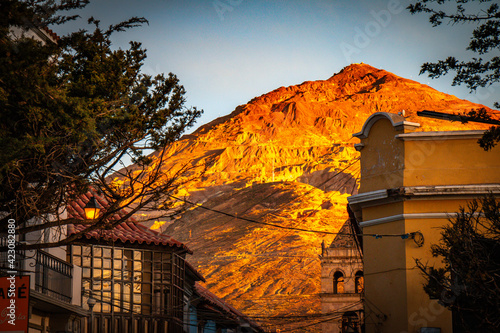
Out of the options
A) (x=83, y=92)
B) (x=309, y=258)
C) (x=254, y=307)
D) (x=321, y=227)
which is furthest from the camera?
(x=321, y=227)

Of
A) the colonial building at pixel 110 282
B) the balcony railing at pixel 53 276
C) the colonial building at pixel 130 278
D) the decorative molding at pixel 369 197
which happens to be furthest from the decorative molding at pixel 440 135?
the balcony railing at pixel 53 276

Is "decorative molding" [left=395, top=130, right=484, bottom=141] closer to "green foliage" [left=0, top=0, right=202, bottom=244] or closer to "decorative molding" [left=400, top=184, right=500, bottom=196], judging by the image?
"decorative molding" [left=400, top=184, right=500, bottom=196]

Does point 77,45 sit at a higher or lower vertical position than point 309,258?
lower

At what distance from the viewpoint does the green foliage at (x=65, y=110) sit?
38.6 feet

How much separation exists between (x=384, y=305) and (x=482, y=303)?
23.3 ft

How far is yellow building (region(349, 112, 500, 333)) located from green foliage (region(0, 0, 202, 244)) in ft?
24.3

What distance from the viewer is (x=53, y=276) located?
1873 centimetres

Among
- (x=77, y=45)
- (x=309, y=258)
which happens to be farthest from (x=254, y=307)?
(x=77, y=45)

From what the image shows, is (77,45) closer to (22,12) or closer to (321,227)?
(22,12)

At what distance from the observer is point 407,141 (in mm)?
19781

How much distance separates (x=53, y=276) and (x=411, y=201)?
9.43 metres

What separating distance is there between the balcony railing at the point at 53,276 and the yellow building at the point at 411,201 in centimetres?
806

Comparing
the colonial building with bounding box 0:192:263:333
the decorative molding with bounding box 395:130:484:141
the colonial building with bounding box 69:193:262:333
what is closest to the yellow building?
the decorative molding with bounding box 395:130:484:141

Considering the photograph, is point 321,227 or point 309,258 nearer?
point 309,258
